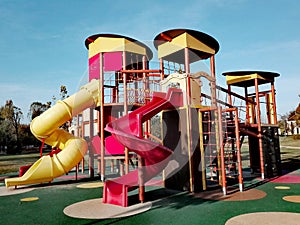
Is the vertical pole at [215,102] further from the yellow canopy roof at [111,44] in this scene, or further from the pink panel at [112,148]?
the pink panel at [112,148]

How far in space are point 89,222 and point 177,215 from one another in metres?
2.02

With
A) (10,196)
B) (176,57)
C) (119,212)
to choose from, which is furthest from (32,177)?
(176,57)

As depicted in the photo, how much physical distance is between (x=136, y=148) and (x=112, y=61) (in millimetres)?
7075

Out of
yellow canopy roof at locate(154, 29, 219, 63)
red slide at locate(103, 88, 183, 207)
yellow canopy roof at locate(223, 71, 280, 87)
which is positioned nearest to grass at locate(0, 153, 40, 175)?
red slide at locate(103, 88, 183, 207)

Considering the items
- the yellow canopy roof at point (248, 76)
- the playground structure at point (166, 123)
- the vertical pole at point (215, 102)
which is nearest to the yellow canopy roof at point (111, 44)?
the playground structure at point (166, 123)

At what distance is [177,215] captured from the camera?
5.98 meters

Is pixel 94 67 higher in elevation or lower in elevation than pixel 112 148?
higher

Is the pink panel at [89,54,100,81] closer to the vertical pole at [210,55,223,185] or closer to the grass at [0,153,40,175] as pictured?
the vertical pole at [210,55,223,185]

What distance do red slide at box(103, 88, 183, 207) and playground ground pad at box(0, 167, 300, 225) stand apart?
1.31ft

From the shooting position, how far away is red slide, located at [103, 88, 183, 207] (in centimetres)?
637

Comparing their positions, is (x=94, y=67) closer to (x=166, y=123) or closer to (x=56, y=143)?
(x=56, y=143)

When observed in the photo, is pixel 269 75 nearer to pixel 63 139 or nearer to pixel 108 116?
pixel 108 116

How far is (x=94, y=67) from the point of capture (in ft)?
43.5

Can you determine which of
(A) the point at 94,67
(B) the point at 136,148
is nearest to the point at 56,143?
(A) the point at 94,67
